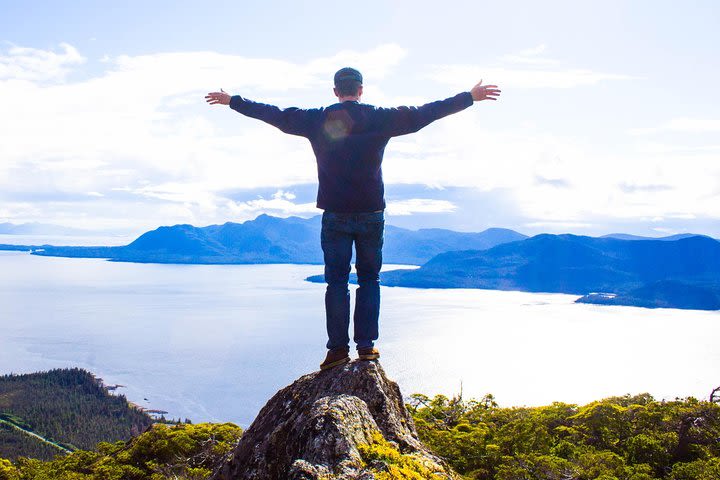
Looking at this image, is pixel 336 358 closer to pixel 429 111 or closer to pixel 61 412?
pixel 429 111

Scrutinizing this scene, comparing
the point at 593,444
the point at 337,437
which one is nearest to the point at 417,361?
the point at 593,444

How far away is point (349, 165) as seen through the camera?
23.3 ft

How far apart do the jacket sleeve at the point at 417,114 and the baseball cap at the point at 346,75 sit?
23.6 inches

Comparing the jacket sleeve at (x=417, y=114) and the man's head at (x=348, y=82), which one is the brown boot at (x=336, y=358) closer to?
the jacket sleeve at (x=417, y=114)

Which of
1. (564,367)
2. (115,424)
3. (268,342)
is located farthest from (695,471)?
(268,342)

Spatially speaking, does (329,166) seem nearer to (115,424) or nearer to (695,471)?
(695,471)

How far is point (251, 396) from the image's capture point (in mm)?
121750

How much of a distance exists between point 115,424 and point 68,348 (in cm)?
7270

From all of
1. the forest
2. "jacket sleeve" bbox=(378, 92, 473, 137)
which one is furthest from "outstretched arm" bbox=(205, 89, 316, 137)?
the forest

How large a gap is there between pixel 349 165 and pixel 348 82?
113cm

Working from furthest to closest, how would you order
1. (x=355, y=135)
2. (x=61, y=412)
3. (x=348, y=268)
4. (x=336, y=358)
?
(x=61, y=412) → (x=348, y=268) → (x=336, y=358) → (x=355, y=135)

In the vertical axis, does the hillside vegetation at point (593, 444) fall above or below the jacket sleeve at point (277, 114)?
below

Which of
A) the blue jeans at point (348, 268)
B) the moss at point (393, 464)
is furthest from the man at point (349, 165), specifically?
the moss at point (393, 464)

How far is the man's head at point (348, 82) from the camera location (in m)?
7.29
